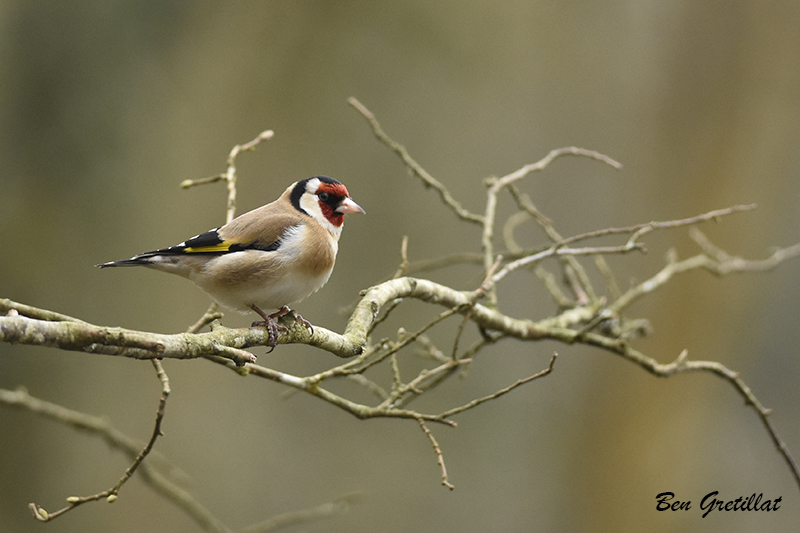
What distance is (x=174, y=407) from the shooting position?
6.48 m

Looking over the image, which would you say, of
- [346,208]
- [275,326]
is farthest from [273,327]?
[346,208]

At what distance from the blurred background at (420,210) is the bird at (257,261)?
2785 millimetres

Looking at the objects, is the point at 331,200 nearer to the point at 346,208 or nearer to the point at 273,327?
the point at 346,208

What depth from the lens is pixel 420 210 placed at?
7543 mm

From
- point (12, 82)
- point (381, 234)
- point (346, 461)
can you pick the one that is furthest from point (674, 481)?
point (12, 82)

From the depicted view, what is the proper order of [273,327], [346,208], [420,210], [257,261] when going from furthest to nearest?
1. [420,210]
2. [346,208]
3. [257,261]
4. [273,327]

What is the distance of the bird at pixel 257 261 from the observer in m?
2.96

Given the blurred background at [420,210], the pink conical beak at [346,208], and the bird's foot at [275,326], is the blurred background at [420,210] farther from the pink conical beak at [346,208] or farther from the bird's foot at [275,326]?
the bird's foot at [275,326]

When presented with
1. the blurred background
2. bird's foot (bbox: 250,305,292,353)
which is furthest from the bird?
the blurred background

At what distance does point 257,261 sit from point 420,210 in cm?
469

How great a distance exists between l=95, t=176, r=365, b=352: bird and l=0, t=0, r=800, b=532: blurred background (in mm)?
2785

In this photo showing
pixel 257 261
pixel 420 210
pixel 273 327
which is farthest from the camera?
pixel 420 210

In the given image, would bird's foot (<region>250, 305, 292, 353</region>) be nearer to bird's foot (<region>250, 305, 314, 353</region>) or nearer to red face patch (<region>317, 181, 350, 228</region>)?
bird's foot (<region>250, 305, 314, 353</region>)

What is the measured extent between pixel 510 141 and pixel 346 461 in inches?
159
